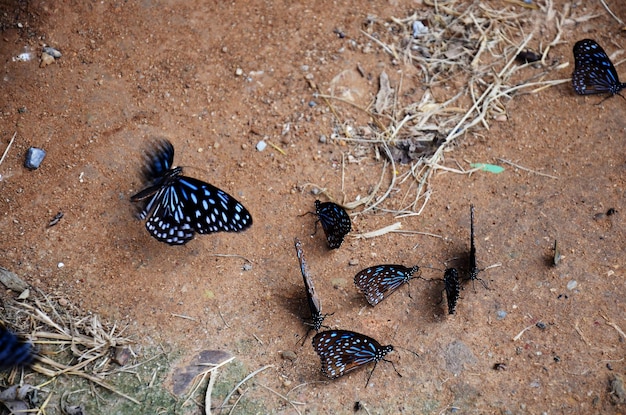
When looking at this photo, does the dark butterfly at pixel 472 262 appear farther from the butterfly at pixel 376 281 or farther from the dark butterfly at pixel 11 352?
the dark butterfly at pixel 11 352

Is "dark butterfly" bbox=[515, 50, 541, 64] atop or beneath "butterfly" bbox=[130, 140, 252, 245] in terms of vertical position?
atop

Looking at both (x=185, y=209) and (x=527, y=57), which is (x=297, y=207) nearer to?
(x=185, y=209)

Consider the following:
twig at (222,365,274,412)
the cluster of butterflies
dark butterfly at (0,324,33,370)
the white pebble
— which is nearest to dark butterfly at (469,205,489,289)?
the cluster of butterflies

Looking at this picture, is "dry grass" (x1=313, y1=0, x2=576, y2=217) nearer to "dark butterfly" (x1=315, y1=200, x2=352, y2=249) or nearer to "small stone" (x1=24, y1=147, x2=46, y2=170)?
"dark butterfly" (x1=315, y1=200, x2=352, y2=249)

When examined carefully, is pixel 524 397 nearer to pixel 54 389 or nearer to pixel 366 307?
pixel 366 307

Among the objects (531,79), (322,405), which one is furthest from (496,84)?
(322,405)

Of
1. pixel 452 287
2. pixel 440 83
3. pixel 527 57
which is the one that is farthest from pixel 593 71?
pixel 452 287
